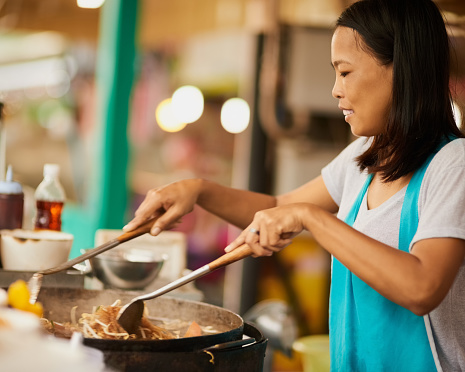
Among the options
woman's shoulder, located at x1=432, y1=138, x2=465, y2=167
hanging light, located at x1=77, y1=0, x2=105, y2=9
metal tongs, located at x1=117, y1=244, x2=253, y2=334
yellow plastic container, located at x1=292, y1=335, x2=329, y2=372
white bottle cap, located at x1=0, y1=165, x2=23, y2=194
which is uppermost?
hanging light, located at x1=77, y1=0, x2=105, y2=9

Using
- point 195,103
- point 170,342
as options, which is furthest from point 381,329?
point 195,103

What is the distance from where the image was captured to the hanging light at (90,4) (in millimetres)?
4777

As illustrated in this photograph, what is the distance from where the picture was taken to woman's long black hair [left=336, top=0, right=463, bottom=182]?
161 centimetres

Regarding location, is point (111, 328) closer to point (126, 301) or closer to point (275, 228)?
point (126, 301)

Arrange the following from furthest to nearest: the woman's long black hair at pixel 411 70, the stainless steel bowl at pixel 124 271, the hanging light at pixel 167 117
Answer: the hanging light at pixel 167 117 < the stainless steel bowl at pixel 124 271 < the woman's long black hair at pixel 411 70

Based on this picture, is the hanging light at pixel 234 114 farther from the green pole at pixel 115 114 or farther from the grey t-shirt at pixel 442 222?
the grey t-shirt at pixel 442 222

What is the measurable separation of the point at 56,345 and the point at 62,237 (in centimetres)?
127

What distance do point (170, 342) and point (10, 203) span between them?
42.1 inches

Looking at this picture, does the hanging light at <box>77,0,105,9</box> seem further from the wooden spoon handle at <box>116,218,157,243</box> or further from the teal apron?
the teal apron

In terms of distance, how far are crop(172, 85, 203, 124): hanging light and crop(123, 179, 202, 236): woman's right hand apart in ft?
15.7

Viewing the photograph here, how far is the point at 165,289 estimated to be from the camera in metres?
1.55

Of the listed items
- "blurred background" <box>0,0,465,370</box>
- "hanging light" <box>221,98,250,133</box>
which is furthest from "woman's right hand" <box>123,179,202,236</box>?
"hanging light" <box>221,98,250,133</box>

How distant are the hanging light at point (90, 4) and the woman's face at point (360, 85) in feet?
11.3

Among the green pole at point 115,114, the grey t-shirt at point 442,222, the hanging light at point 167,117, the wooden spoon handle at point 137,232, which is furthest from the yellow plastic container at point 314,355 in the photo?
the hanging light at point 167,117
